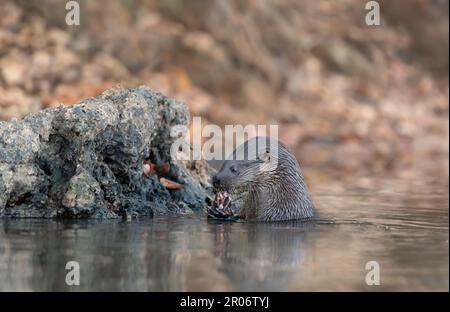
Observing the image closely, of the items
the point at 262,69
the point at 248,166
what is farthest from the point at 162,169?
the point at 262,69

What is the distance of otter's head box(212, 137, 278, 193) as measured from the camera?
26.6 feet

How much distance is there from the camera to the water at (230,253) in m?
5.34

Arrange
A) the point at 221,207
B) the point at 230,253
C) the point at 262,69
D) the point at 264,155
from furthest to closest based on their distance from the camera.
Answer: the point at 262,69
the point at 264,155
the point at 221,207
the point at 230,253

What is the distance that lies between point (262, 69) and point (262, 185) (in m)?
12.8

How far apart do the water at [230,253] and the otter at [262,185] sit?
23 cm

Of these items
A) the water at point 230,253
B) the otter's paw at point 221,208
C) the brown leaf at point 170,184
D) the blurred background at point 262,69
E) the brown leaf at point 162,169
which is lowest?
the water at point 230,253

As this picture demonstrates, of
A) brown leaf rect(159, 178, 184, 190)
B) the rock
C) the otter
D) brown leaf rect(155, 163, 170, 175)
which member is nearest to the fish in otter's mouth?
the otter

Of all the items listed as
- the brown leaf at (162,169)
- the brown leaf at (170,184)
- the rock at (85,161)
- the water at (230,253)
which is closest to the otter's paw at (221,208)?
the water at (230,253)

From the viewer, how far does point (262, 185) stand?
27.6ft

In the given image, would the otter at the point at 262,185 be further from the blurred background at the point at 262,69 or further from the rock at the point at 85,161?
the blurred background at the point at 262,69

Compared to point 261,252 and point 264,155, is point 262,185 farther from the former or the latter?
point 261,252

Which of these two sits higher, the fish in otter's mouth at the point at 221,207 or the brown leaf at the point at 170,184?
the brown leaf at the point at 170,184

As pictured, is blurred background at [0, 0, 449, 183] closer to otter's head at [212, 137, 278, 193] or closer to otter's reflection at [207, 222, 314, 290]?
otter's head at [212, 137, 278, 193]

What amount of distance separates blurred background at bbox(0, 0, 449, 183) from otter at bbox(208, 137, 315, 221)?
754cm
